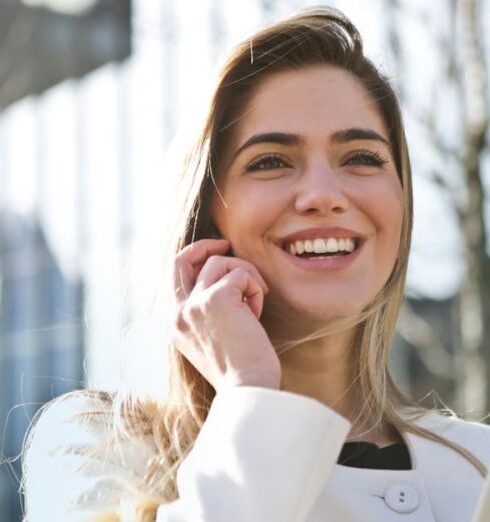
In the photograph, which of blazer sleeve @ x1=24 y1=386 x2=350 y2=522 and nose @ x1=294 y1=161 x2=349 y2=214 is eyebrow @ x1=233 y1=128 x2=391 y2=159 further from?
blazer sleeve @ x1=24 y1=386 x2=350 y2=522

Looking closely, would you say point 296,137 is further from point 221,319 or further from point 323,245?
point 221,319

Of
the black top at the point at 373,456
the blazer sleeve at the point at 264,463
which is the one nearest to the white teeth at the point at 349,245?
the black top at the point at 373,456

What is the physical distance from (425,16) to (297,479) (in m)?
6.14

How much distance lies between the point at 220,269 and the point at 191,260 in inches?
4.1

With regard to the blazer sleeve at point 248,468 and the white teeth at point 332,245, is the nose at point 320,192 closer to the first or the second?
the white teeth at point 332,245

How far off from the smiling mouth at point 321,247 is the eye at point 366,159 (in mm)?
157

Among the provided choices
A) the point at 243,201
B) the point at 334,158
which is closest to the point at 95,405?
the point at 243,201

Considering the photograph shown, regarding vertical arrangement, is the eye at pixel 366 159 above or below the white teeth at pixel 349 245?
above

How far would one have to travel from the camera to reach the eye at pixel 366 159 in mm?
2736

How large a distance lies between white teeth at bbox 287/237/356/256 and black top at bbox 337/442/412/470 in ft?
1.25

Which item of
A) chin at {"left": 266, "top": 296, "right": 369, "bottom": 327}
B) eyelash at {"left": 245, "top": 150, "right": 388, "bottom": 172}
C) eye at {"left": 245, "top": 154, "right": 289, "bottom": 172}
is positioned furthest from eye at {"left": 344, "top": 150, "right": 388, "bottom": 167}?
chin at {"left": 266, "top": 296, "right": 369, "bottom": 327}

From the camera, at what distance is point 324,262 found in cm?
265

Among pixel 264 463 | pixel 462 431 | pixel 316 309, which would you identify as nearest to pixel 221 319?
pixel 316 309

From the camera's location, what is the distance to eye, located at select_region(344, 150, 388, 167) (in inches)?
108
